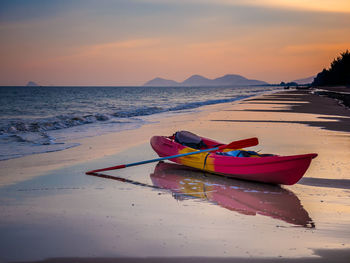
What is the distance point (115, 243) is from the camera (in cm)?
439

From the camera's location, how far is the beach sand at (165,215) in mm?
4145

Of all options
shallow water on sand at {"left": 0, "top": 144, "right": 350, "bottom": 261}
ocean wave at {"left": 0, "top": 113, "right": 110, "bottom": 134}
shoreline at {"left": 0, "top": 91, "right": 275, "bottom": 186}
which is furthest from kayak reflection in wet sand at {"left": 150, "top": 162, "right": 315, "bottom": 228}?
ocean wave at {"left": 0, "top": 113, "right": 110, "bottom": 134}

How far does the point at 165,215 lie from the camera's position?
17.8 feet

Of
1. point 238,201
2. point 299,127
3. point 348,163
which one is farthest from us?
point 299,127

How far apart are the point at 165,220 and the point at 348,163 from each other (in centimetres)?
565

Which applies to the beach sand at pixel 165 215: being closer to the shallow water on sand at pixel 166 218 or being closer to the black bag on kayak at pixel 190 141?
the shallow water on sand at pixel 166 218

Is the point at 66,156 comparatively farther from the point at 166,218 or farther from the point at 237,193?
the point at 166,218

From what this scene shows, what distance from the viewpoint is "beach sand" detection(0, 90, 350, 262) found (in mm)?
4145

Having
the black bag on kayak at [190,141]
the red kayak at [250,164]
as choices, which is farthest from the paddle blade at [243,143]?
the black bag on kayak at [190,141]

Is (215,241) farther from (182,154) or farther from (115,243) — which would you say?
(182,154)

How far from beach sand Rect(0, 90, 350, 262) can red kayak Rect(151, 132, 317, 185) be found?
0.62 feet

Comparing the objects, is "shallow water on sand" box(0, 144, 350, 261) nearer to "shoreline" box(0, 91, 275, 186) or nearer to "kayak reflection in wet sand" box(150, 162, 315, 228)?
"kayak reflection in wet sand" box(150, 162, 315, 228)

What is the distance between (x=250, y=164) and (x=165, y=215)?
262cm

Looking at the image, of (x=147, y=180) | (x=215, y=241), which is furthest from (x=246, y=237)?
(x=147, y=180)
